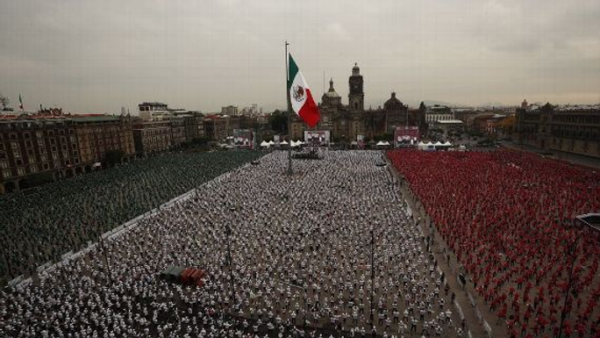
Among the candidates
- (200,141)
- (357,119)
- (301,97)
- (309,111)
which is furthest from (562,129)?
(200,141)

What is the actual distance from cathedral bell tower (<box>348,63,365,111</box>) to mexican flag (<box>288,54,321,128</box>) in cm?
5866

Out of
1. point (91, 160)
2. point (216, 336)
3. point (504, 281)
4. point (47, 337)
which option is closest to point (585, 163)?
point (504, 281)

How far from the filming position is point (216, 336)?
53.9 ft

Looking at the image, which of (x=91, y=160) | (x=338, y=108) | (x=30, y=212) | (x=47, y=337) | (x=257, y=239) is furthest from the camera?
(x=338, y=108)

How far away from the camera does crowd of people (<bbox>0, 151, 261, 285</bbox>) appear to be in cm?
2755

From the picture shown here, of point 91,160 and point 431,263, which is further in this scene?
point 91,160

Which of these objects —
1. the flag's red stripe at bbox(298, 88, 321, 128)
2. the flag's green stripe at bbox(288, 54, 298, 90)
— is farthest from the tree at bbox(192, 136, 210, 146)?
the flag's red stripe at bbox(298, 88, 321, 128)

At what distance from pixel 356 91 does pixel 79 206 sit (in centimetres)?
8007

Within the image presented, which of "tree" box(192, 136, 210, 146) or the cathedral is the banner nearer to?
the cathedral

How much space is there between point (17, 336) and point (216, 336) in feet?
32.9

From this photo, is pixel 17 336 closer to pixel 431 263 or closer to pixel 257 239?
pixel 257 239

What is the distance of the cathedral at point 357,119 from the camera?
321 ft

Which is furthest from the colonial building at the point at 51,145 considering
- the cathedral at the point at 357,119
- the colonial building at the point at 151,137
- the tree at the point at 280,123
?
the tree at the point at 280,123

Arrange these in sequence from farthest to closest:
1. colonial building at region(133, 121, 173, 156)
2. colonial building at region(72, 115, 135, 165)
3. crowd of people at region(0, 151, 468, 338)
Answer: colonial building at region(133, 121, 173, 156) < colonial building at region(72, 115, 135, 165) < crowd of people at region(0, 151, 468, 338)
